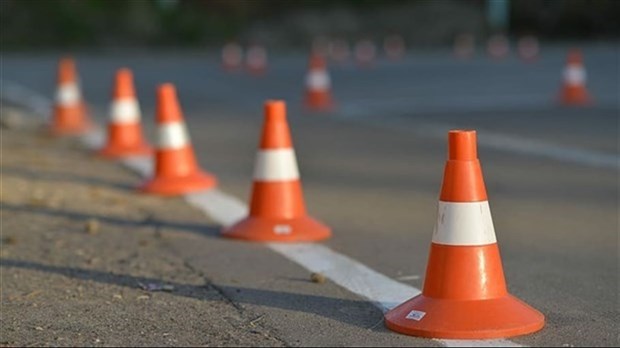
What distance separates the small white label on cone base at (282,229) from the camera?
313 inches

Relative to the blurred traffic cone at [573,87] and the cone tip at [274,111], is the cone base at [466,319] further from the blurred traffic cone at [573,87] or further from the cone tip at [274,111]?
the blurred traffic cone at [573,87]

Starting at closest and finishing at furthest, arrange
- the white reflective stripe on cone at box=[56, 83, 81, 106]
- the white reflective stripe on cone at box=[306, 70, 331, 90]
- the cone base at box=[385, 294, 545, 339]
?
the cone base at box=[385, 294, 545, 339] < the white reflective stripe on cone at box=[56, 83, 81, 106] < the white reflective stripe on cone at box=[306, 70, 331, 90]

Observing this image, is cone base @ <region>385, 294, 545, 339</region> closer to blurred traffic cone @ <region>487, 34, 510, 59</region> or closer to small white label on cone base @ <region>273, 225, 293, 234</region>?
small white label on cone base @ <region>273, 225, 293, 234</region>

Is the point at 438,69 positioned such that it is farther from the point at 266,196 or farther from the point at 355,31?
the point at 355,31

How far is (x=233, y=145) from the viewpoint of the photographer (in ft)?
47.2

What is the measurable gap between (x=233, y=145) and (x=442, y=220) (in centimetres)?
880

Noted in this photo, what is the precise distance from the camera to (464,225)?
5660 millimetres

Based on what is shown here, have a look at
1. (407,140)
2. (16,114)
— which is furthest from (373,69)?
(407,140)

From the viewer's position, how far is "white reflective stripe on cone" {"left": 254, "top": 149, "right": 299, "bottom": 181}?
8234mm

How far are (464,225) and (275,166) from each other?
2.77m

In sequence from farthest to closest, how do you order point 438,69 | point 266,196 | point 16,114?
point 438,69, point 16,114, point 266,196

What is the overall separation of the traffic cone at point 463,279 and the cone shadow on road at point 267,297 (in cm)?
21

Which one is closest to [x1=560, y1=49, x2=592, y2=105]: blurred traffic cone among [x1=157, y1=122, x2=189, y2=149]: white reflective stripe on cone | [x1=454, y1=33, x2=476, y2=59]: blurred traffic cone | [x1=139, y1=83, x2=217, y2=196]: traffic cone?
[x1=139, y1=83, x2=217, y2=196]: traffic cone

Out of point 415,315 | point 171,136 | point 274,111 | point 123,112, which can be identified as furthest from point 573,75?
point 415,315
